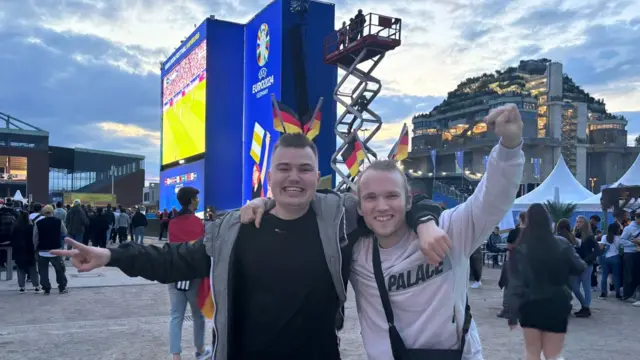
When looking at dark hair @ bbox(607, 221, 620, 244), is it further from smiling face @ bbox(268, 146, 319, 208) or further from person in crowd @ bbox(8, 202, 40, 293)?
person in crowd @ bbox(8, 202, 40, 293)

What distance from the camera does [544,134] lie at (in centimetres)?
6412

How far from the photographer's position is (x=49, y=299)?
378 inches

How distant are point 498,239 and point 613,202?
138 inches

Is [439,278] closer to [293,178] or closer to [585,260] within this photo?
[293,178]

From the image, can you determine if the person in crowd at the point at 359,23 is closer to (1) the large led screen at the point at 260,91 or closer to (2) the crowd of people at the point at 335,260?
(1) the large led screen at the point at 260,91

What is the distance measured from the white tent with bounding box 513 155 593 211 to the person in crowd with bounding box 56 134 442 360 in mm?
18281

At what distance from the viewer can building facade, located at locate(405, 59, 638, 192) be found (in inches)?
2397

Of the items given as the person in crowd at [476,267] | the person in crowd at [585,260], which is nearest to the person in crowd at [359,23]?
the person in crowd at [476,267]

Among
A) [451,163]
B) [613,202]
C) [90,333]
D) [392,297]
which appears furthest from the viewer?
[451,163]

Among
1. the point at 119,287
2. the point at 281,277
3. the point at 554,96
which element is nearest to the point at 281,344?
the point at 281,277

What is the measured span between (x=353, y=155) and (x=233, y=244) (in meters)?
18.3

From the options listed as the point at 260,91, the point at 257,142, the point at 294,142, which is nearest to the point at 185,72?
the point at 260,91

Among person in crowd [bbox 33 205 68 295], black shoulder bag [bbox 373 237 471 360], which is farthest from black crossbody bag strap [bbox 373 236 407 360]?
person in crowd [bbox 33 205 68 295]

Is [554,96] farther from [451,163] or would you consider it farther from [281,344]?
[281,344]
